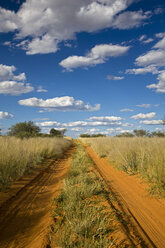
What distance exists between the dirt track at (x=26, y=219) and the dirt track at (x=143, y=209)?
1.97 meters

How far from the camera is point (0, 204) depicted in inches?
172

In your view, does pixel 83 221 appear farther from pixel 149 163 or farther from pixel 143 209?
pixel 149 163

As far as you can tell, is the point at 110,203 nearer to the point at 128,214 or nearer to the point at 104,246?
the point at 128,214

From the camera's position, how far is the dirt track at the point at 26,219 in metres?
2.92

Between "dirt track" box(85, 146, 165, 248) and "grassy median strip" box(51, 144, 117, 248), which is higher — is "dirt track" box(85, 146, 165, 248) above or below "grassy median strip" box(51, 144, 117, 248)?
below

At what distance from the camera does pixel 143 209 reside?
423 cm

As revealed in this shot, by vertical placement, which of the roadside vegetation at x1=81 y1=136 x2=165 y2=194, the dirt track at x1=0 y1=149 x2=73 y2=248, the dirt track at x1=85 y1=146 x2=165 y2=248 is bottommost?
the dirt track at x1=85 y1=146 x2=165 y2=248

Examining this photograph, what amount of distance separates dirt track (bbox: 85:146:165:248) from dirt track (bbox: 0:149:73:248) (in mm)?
1968

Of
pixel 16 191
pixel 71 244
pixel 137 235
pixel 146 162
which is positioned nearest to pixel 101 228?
pixel 71 244

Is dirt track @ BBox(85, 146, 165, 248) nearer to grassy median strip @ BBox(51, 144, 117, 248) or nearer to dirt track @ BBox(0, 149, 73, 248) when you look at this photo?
grassy median strip @ BBox(51, 144, 117, 248)

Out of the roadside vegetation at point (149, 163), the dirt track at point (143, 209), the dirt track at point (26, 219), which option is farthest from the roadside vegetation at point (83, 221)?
the roadside vegetation at point (149, 163)

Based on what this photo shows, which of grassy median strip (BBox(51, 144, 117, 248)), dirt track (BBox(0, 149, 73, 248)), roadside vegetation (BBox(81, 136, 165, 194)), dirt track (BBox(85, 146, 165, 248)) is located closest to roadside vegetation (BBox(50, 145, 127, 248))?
grassy median strip (BBox(51, 144, 117, 248))

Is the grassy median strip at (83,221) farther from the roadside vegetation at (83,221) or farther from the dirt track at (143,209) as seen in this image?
the dirt track at (143,209)

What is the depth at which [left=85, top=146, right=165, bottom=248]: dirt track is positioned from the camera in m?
3.10
